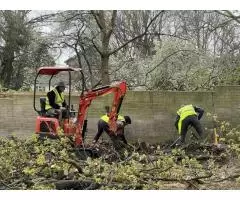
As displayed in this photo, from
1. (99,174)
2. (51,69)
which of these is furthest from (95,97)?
(99,174)

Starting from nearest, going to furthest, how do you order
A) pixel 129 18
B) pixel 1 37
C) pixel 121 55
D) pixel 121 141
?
pixel 121 141, pixel 1 37, pixel 121 55, pixel 129 18

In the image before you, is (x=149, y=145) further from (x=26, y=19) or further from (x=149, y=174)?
(x=26, y=19)

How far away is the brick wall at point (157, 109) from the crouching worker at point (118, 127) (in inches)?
31.3

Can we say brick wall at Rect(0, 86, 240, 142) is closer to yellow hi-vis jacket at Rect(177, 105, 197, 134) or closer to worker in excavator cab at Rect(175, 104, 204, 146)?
worker in excavator cab at Rect(175, 104, 204, 146)

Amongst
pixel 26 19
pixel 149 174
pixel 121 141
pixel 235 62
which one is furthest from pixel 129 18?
pixel 149 174

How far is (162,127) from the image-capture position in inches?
637

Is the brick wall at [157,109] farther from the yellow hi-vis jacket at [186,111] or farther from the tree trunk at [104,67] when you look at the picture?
the tree trunk at [104,67]

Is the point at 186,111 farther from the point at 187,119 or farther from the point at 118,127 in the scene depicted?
the point at 118,127

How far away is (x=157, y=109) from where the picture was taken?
16.3 m

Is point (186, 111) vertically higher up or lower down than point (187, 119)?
higher up

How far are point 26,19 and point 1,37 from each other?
1.62 meters

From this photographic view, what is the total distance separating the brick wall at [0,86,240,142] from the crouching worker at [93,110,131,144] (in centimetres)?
80

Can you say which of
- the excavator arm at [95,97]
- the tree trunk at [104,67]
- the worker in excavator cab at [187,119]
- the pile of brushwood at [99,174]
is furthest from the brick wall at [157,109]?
the pile of brushwood at [99,174]

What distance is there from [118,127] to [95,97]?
1.40 metres
